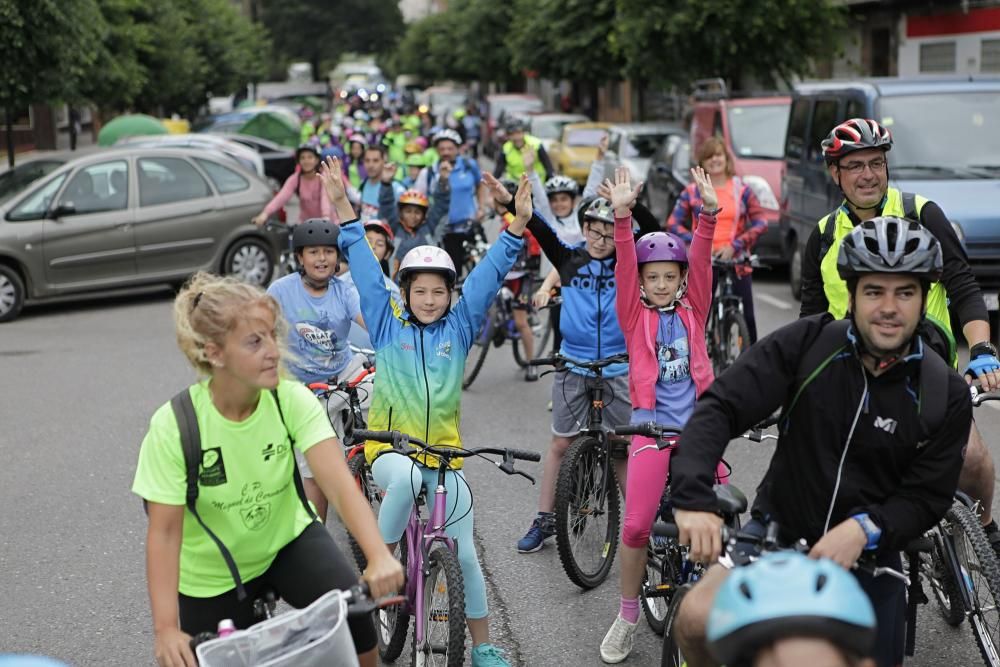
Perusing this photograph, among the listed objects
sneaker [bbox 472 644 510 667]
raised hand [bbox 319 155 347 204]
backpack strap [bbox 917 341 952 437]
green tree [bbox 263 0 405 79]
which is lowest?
sneaker [bbox 472 644 510 667]

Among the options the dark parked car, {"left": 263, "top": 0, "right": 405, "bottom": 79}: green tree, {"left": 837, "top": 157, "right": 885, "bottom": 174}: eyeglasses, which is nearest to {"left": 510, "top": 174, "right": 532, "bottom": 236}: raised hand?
{"left": 837, "top": 157, "right": 885, "bottom": 174}: eyeglasses

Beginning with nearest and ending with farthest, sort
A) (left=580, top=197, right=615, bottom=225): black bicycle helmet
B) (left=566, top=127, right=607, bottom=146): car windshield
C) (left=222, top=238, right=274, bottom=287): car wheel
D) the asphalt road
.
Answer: the asphalt road → (left=580, top=197, right=615, bottom=225): black bicycle helmet → (left=222, top=238, right=274, bottom=287): car wheel → (left=566, top=127, right=607, bottom=146): car windshield

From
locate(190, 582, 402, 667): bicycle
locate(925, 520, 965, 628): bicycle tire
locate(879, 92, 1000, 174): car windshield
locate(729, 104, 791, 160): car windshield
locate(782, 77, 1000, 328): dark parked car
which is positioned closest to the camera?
locate(190, 582, 402, 667): bicycle

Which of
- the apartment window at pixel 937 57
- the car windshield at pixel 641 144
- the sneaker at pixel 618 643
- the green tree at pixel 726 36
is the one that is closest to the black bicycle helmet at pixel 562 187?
the sneaker at pixel 618 643

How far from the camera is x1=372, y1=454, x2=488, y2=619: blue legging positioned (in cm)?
487

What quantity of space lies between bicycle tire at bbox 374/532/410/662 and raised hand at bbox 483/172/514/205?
152cm

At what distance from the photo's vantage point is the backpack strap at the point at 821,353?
3.54m

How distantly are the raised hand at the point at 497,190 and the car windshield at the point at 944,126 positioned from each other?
6.93 m

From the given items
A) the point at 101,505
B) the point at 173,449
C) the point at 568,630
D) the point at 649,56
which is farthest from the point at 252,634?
the point at 649,56

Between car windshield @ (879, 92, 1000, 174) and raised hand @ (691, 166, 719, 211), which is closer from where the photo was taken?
raised hand @ (691, 166, 719, 211)

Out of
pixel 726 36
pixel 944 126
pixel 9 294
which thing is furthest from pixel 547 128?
pixel 944 126

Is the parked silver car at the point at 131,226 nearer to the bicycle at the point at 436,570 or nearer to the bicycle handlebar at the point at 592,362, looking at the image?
the bicycle handlebar at the point at 592,362

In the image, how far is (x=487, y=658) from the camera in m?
4.88

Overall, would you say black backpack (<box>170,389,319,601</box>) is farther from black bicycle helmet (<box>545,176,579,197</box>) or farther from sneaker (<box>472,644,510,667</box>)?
black bicycle helmet (<box>545,176,579,197</box>)
